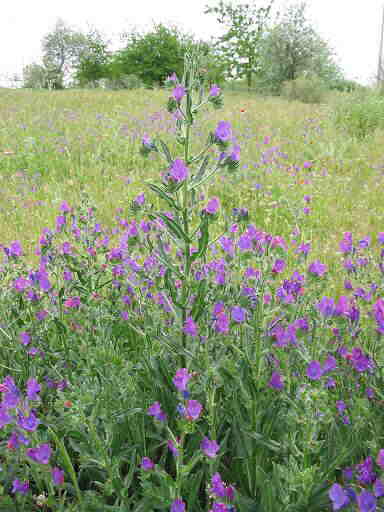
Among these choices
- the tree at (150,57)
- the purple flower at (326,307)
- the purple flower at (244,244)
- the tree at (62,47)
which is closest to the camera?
the purple flower at (326,307)

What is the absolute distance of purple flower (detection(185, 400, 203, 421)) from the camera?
1165 mm

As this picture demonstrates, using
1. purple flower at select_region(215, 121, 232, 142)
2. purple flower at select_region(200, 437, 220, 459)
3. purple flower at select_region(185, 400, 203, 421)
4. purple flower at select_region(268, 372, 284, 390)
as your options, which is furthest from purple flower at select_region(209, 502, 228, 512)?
purple flower at select_region(215, 121, 232, 142)

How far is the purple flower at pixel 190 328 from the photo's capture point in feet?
4.51

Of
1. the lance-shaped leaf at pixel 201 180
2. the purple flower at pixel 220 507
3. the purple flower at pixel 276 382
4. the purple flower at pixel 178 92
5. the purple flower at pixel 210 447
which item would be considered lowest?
the purple flower at pixel 220 507

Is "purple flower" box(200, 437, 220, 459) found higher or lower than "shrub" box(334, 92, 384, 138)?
lower

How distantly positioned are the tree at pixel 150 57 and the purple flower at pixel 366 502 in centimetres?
3838

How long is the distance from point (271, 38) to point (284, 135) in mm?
28205

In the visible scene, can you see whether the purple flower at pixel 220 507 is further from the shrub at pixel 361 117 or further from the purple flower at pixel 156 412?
the shrub at pixel 361 117

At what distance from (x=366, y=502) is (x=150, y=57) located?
40264 mm

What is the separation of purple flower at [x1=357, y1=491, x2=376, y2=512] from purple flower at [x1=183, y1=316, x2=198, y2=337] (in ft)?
2.09

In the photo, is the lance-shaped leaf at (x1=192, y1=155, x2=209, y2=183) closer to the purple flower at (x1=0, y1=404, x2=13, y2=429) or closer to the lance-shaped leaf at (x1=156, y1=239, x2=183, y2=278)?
the lance-shaped leaf at (x1=156, y1=239, x2=183, y2=278)

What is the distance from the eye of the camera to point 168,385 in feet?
5.34

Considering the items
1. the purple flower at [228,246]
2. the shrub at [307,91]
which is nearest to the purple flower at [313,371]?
the purple flower at [228,246]

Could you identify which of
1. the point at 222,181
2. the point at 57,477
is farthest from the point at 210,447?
the point at 222,181
